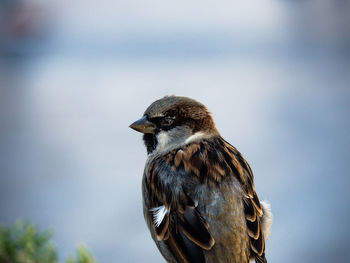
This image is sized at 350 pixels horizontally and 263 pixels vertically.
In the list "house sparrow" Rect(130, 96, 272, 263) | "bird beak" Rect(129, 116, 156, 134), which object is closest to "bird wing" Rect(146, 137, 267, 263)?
"house sparrow" Rect(130, 96, 272, 263)

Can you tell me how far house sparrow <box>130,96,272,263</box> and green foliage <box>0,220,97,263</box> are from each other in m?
0.42

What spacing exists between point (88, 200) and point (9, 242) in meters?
3.02

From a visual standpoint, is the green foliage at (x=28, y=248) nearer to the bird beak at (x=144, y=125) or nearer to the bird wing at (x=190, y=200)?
the bird wing at (x=190, y=200)

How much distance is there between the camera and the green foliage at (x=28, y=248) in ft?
7.43

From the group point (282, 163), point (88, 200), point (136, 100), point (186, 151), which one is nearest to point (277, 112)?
point (282, 163)

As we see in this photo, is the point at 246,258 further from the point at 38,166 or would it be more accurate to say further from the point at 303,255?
the point at 38,166

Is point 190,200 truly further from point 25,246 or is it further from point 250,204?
point 25,246

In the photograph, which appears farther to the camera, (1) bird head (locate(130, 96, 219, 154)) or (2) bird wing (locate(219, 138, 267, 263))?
(1) bird head (locate(130, 96, 219, 154))

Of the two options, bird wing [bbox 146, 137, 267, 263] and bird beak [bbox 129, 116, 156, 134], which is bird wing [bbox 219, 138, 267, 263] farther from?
bird beak [bbox 129, 116, 156, 134]

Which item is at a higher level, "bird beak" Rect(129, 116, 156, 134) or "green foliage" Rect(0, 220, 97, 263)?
"bird beak" Rect(129, 116, 156, 134)

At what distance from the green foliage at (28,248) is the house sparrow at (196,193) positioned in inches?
Result: 16.5

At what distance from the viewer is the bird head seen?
2.30 meters

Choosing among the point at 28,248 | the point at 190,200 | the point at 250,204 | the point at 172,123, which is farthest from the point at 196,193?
the point at 28,248

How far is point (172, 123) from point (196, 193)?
1.19 ft
